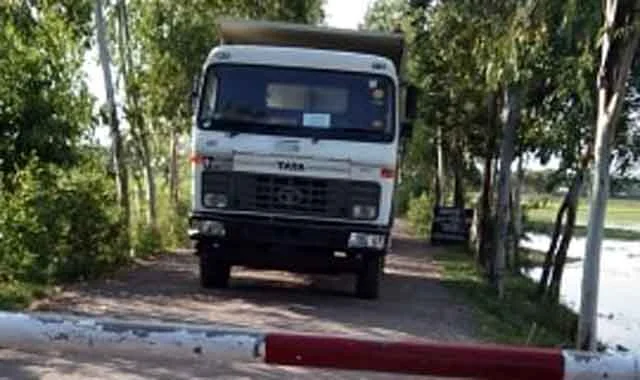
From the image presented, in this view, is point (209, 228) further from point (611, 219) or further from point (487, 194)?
point (611, 219)

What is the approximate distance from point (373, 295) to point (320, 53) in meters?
3.23

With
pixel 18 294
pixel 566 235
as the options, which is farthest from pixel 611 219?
pixel 18 294

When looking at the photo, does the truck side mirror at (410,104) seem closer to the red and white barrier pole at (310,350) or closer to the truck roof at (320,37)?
the truck roof at (320,37)

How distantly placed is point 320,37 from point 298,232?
3254mm

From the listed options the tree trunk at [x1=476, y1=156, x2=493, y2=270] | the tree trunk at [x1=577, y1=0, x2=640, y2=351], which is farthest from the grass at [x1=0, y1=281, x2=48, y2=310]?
the tree trunk at [x1=476, y1=156, x2=493, y2=270]

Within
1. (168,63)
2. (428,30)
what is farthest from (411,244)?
(168,63)

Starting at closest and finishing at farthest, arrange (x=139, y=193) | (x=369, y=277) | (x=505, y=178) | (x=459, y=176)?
(x=369, y=277) → (x=505, y=178) → (x=139, y=193) → (x=459, y=176)

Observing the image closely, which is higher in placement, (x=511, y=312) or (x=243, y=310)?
(x=243, y=310)

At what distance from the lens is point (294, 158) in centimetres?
1269

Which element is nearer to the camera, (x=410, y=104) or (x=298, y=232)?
(x=298, y=232)

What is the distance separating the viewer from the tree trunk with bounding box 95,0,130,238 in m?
17.5

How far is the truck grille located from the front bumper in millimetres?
128

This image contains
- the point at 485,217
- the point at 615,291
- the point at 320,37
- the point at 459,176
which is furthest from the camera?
the point at 459,176

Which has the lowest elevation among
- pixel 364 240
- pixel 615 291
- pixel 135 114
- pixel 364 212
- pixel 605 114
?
pixel 615 291
